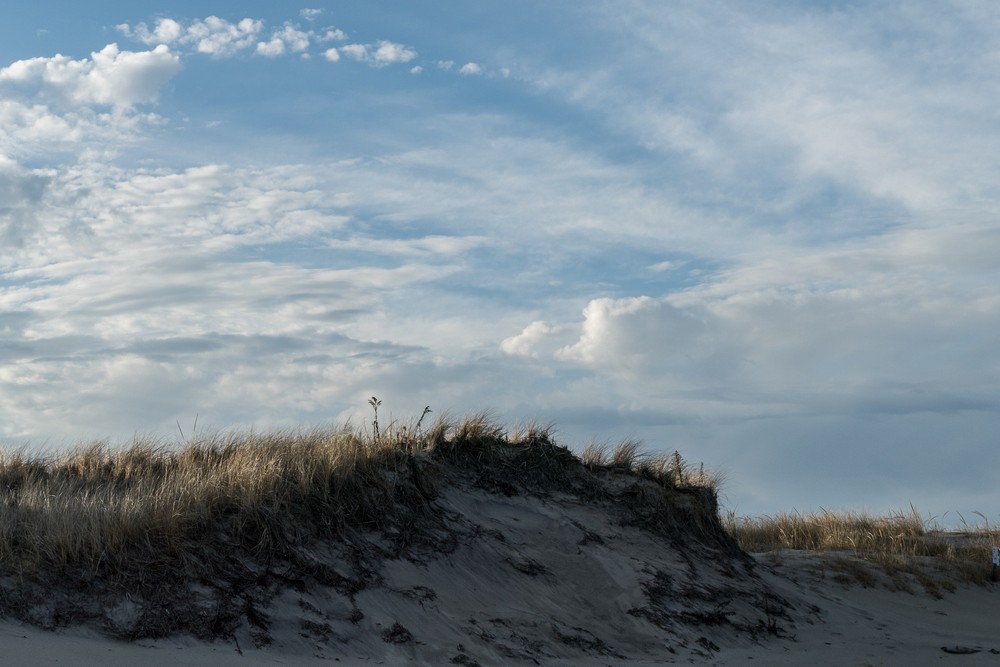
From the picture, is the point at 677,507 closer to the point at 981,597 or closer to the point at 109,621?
the point at 981,597

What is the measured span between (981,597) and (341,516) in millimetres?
9320

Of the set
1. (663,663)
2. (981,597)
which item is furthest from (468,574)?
(981,597)

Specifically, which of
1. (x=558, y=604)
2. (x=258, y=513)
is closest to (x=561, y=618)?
(x=558, y=604)

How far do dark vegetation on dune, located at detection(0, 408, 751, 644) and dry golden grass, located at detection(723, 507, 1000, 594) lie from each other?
298 cm

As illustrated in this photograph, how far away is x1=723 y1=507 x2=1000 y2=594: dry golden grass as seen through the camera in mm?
13430

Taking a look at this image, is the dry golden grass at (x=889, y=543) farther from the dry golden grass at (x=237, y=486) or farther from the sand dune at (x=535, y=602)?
the dry golden grass at (x=237, y=486)

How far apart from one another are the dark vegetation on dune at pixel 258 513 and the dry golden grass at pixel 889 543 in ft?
9.78

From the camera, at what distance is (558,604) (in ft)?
30.0

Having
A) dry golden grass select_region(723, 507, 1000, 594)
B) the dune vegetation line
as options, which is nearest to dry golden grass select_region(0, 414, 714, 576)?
the dune vegetation line

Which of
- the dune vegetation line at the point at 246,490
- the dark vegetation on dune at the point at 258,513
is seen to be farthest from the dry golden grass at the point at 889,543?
the dark vegetation on dune at the point at 258,513

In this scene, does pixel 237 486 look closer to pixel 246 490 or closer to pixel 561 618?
pixel 246 490

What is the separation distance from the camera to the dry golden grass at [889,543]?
13430 millimetres

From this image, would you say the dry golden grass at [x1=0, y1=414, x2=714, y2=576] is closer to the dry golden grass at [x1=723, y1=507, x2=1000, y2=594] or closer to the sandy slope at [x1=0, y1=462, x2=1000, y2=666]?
the sandy slope at [x1=0, y1=462, x2=1000, y2=666]

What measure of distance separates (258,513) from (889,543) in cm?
1095
